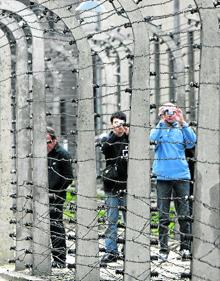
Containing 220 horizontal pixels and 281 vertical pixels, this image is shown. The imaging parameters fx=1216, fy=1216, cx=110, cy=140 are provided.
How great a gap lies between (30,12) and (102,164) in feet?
29.4

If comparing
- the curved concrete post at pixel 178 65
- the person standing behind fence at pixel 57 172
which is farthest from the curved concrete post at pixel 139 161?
the curved concrete post at pixel 178 65

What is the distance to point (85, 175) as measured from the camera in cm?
966

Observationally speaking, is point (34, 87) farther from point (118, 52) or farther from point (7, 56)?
point (118, 52)

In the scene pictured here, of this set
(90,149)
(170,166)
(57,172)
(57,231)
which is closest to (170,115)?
(170,166)

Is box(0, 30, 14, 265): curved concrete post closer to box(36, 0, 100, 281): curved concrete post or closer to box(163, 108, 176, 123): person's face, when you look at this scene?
box(163, 108, 176, 123): person's face

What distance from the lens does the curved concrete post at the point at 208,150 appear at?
7.32 m

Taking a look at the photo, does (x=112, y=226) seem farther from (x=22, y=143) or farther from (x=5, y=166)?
(x=5, y=166)

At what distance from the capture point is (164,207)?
12047mm

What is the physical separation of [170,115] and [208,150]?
12.9 feet

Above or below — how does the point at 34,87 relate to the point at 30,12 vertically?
below

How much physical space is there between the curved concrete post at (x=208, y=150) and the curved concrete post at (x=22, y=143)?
3.98m

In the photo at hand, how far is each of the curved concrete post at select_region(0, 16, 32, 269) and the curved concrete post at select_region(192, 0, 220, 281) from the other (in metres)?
3.98

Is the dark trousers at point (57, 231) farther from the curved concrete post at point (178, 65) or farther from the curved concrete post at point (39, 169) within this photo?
the curved concrete post at point (178, 65)

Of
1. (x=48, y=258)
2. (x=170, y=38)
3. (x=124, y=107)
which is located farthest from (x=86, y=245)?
(x=124, y=107)
